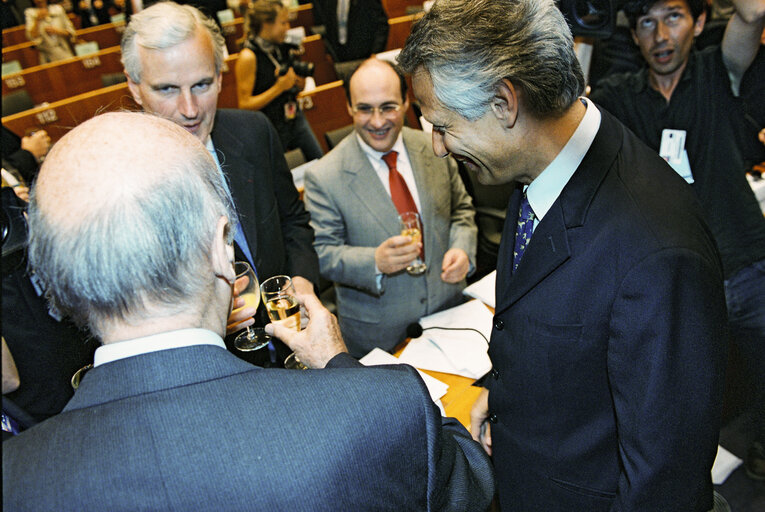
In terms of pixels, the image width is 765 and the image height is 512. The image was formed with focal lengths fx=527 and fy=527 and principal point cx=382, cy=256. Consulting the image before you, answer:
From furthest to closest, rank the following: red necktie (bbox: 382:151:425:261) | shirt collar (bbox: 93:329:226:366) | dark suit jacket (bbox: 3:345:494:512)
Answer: red necktie (bbox: 382:151:425:261)
shirt collar (bbox: 93:329:226:366)
dark suit jacket (bbox: 3:345:494:512)

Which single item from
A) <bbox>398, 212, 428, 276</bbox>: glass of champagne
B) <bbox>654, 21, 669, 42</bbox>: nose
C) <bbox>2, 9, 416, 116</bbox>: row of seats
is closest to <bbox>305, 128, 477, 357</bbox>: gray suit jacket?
<bbox>398, 212, 428, 276</bbox>: glass of champagne

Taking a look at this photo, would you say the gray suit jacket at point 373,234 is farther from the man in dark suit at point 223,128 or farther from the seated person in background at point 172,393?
the seated person in background at point 172,393

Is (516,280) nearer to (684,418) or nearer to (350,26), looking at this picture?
(684,418)

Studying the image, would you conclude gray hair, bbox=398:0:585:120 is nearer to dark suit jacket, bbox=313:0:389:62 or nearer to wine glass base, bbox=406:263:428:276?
wine glass base, bbox=406:263:428:276

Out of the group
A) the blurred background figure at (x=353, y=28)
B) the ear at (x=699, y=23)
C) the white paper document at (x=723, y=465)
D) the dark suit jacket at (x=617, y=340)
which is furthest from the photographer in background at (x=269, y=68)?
the white paper document at (x=723, y=465)

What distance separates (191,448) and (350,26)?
221 inches

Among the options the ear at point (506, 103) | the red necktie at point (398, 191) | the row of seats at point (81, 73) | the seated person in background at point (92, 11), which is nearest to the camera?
the ear at point (506, 103)

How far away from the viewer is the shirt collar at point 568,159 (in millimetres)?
1249

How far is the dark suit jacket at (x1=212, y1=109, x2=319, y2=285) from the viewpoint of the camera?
1985 mm

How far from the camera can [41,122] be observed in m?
4.94

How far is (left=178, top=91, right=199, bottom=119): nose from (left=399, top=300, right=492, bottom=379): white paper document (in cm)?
115

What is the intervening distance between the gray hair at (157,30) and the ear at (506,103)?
119cm

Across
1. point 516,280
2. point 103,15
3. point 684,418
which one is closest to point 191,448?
point 516,280

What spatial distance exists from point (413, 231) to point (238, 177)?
0.74 m
